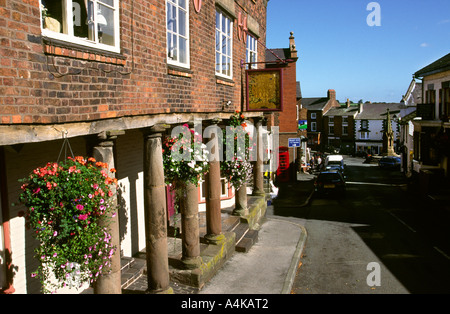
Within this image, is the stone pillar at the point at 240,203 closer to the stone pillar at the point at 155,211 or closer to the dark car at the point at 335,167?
the stone pillar at the point at 155,211

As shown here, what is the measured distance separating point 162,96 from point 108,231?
3025mm

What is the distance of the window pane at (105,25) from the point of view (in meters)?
5.47

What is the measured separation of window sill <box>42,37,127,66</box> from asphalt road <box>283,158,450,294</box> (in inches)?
254

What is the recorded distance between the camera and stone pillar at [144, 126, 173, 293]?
6.37 meters

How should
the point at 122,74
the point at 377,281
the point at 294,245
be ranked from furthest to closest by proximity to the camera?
the point at 294,245 → the point at 377,281 → the point at 122,74

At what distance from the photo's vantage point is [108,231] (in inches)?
193

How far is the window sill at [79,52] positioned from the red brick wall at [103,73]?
1cm

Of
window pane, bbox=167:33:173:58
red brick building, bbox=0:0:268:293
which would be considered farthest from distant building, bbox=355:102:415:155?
window pane, bbox=167:33:173:58

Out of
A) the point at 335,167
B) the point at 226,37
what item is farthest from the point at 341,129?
the point at 226,37

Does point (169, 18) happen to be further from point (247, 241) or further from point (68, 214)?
point (247, 241)

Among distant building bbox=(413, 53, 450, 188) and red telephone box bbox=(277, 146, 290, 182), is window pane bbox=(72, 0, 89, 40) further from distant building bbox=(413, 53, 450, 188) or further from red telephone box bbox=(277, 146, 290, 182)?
red telephone box bbox=(277, 146, 290, 182)

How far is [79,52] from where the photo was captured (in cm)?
467
